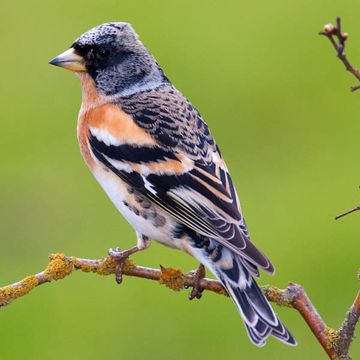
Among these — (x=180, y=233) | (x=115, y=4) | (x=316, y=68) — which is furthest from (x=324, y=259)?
(x=115, y=4)

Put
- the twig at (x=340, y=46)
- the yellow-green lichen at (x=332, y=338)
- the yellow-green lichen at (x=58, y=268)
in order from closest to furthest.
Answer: the twig at (x=340, y=46) → the yellow-green lichen at (x=332, y=338) → the yellow-green lichen at (x=58, y=268)

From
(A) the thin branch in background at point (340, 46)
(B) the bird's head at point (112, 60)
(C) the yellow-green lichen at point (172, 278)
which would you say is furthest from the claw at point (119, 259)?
(A) the thin branch in background at point (340, 46)

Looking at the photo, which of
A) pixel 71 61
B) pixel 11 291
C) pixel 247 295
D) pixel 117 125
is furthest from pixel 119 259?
pixel 71 61

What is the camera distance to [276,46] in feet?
28.3

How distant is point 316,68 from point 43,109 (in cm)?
193

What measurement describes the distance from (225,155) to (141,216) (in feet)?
11.3

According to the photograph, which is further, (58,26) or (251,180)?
(58,26)

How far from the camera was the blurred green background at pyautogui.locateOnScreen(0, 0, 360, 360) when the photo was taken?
6160 millimetres

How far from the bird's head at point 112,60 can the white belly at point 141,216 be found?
0.46 m

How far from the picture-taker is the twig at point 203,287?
2.88 meters

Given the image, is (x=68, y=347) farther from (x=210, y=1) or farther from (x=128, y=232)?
(x=210, y=1)

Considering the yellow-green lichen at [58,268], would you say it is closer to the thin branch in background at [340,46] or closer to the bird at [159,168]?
the bird at [159,168]

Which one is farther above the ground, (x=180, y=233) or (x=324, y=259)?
(x=180, y=233)

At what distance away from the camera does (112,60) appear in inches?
171
